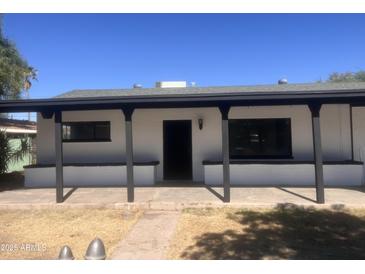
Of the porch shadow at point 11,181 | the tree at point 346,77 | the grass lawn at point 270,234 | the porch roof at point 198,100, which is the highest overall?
the tree at point 346,77

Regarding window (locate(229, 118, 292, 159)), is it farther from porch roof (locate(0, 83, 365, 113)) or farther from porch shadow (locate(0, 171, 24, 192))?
porch shadow (locate(0, 171, 24, 192))

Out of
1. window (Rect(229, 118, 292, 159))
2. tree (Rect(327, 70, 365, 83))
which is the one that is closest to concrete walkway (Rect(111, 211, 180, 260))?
window (Rect(229, 118, 292, 159))

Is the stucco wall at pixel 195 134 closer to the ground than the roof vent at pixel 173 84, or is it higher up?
closer to the ground

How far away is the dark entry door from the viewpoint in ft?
36.4

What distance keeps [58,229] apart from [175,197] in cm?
295

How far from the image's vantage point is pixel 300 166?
9977mm

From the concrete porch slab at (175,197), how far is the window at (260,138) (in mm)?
1525

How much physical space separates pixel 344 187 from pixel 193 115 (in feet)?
16.2

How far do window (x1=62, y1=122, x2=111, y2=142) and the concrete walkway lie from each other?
451cm

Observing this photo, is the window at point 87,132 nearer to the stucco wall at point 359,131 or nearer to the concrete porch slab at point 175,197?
the concrete porch slab at point 175,197

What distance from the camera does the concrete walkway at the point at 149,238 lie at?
4922 millimetres

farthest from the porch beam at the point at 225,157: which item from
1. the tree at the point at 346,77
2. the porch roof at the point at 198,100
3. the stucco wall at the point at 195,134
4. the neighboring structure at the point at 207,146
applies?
the tree at the point at 346,77

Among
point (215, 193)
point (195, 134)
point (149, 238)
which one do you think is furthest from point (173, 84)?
point (149, 238)
